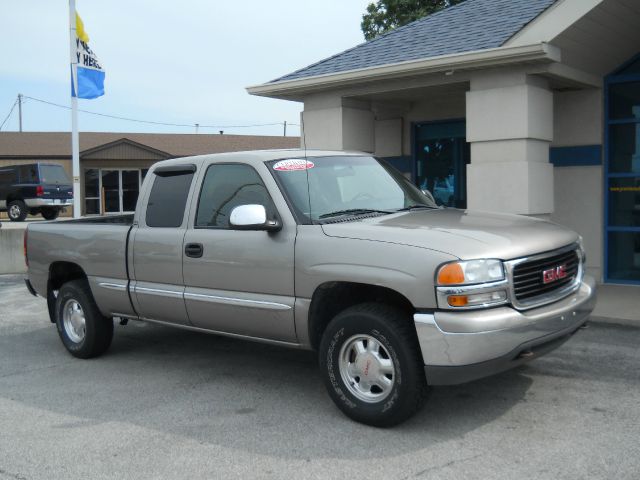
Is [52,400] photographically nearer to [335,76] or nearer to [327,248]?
[327,248]

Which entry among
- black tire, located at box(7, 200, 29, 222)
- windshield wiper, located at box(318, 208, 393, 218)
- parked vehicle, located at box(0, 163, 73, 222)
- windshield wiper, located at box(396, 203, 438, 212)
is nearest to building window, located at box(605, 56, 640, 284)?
windshield wiper, located at box(396, 203, 438, 212)

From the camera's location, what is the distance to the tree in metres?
26.6

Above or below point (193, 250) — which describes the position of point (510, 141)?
above

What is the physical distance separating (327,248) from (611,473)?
7.33ft

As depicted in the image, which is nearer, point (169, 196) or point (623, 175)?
point (169, 196)

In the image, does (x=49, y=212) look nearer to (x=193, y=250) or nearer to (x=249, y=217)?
(x=193, y=250)

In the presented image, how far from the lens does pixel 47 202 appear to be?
2616 centimetres

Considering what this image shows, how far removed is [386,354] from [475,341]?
665 millimetres

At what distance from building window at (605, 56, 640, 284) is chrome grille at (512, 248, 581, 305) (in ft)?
18.8

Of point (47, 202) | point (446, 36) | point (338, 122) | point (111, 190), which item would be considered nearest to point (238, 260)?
point (338, 122)

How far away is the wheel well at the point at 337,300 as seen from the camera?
489 centimetres

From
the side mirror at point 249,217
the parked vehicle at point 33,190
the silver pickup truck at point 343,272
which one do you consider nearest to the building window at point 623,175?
the silver pickup truck at point 343,272

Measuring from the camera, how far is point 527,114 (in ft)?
30.2

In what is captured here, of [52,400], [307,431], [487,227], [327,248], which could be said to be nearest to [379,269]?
[327,248]
